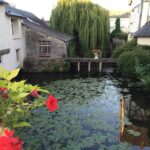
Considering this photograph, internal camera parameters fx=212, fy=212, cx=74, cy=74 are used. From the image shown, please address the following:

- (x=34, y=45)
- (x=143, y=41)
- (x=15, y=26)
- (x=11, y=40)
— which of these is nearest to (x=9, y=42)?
(x=11, y=40)

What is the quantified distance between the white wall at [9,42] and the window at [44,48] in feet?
6.16

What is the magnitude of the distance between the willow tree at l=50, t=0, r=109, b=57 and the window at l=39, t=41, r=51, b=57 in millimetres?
4957

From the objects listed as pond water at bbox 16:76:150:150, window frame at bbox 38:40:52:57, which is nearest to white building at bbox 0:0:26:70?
window frame at bbox 38:40:52:57

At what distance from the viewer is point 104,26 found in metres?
25.9

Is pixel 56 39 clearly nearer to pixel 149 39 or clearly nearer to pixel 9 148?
pixel 149 39

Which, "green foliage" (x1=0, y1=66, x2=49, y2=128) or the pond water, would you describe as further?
the pond water

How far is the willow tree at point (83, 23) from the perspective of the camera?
24797mm

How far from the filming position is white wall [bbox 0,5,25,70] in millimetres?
15838

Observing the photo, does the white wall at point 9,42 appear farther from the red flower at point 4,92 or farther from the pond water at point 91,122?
the red flower at point 4,92

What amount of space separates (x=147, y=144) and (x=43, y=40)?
1604cm

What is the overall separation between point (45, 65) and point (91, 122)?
1250 cm

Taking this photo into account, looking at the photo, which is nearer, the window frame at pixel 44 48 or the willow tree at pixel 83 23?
the window frame at pixel 44 48

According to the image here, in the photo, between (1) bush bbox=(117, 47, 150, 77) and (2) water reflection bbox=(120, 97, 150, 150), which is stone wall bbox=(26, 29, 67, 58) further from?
(2) water reflection bbox=(120, 97, 150, 150)

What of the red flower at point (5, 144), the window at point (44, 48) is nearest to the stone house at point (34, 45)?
the window at point (44, 48)
